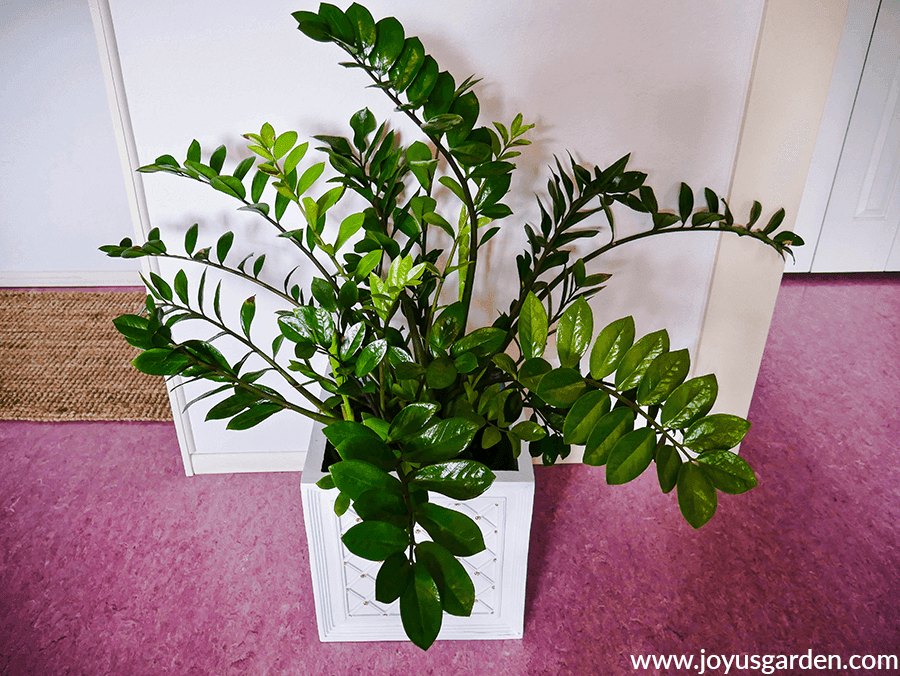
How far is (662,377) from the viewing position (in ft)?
2.10

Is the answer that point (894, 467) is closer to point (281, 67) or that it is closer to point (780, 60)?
point (780, 60)

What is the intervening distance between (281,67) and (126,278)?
158cm

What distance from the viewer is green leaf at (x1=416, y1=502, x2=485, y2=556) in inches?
22.5

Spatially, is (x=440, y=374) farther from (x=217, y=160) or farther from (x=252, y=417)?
(x=217, y=160)

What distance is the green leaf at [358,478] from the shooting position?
22.5 inches

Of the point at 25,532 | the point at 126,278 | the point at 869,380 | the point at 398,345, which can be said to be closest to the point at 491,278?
the point at 398,345

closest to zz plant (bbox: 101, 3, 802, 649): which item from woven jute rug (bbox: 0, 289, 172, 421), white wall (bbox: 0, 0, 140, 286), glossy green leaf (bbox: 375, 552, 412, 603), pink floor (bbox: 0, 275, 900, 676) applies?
glossy green leaf (bbox: 375, 552, 412, 603)

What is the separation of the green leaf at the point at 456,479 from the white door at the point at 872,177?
2.21 metres

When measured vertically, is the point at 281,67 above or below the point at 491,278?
above

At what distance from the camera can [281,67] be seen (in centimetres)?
107

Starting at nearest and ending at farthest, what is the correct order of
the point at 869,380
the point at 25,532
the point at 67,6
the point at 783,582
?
the point at 783,582
the point at 25,532
the point at 869,380
the point at 67,6

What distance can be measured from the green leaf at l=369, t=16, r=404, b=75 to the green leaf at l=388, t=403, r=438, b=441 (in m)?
0.45

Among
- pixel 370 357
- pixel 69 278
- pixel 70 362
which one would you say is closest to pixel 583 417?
pixel 370 357

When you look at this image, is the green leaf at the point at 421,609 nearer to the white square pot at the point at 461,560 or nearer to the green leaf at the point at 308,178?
the white square pot at the point at 461,560
